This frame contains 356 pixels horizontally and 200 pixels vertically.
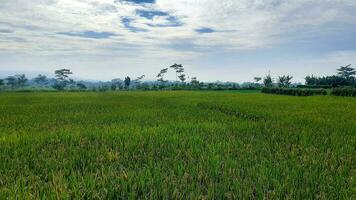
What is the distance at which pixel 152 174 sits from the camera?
3807 mm

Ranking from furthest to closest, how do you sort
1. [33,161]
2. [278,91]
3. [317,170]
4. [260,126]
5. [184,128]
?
1. [278,91]
2. [260,126]
3. [184,128]
4. [33,161]
5. [317,170]

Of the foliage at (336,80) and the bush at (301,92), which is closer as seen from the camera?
the bush at (301,92)

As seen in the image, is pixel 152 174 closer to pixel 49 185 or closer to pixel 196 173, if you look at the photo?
pixel 196 173

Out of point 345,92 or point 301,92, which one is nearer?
point 345,92

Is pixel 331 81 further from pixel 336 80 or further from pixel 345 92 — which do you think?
pixel 345 92

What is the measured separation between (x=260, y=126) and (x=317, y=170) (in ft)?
14.6

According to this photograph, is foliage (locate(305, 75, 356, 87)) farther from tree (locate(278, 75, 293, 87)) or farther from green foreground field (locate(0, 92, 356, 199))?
green foreground field (locate(0, 92, 356, 199))

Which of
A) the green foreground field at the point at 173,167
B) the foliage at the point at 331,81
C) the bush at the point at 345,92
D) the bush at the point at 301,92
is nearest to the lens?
the green foreground field at the point at 173,167

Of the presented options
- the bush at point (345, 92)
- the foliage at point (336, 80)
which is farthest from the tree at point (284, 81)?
the bush at point (345, 92)

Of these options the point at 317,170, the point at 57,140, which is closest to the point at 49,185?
the point at 57,140

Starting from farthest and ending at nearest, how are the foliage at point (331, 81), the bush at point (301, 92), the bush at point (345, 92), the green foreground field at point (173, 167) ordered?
1. the foliage at point (331, 81)
2. the bush at point (301, 92)
3. the bush at point (345, 92)
4. the green foreground field at point (173, 167)

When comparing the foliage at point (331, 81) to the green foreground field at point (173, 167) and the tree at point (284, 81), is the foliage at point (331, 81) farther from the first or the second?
the green foreground field at point (173, 167)

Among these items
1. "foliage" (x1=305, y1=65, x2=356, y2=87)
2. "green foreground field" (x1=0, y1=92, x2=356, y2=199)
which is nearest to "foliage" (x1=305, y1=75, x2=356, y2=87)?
"foliage" (x1=305, y1=65, x2=356, y2=87)

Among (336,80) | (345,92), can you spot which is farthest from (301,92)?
(336,80)
